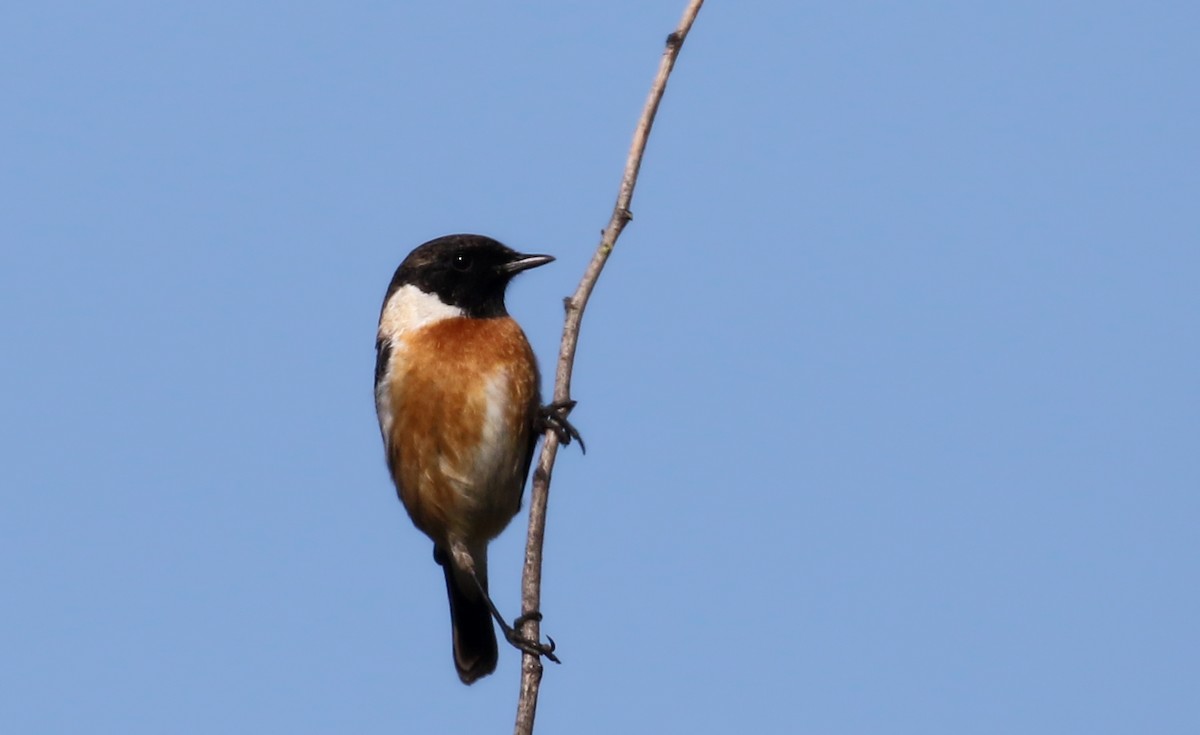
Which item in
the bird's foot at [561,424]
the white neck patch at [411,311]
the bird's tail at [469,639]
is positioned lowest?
the bird's tail at [469,639]

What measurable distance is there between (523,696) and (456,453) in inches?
100

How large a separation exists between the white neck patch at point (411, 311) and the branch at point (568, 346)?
7.58ft

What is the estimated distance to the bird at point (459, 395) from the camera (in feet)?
23.5

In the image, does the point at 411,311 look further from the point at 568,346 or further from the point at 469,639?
the point at 568,346

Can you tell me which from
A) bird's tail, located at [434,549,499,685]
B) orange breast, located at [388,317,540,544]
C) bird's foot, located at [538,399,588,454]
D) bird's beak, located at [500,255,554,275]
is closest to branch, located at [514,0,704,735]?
bird's foot, located at [538,399,588,454]

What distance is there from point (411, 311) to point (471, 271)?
375 millimetres

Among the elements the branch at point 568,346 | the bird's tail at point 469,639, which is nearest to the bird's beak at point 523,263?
the bird's tail at point 469,639

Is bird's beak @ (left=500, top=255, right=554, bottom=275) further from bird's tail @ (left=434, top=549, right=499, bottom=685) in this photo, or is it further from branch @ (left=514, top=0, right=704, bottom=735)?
branch @ (left=514, top=0, right=704, bottom=735)

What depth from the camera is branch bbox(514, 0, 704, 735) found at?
16.2 ft

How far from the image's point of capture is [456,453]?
7.25 m

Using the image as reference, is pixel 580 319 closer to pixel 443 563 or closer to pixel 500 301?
pixel 500 301

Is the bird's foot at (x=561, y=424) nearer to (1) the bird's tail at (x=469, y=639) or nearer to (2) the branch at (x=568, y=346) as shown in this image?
(2) the branch at (x=568, y=346)

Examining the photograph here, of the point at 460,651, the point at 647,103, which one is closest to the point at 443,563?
the point at 460,651

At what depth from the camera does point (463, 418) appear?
7.17 m
